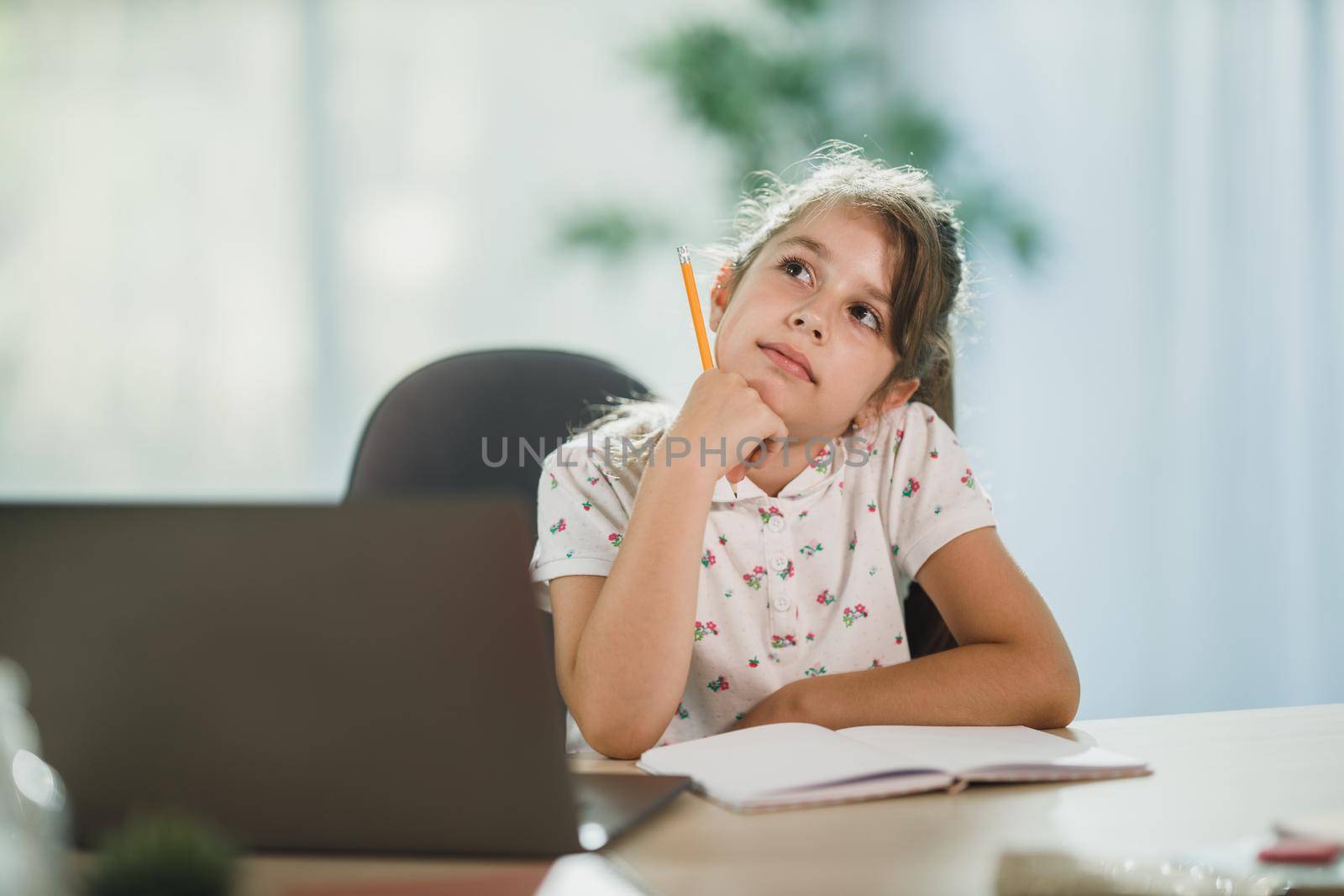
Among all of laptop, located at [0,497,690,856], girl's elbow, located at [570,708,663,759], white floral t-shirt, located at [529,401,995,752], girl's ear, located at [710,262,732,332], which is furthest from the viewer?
girl's ear, located at [710,262,732,332]

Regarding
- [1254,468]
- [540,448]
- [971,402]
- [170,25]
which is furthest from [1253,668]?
[170,25]

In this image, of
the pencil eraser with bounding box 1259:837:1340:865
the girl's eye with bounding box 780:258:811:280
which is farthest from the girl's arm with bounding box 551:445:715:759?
the pencil eraser with bounding box 1259:837:1340:865

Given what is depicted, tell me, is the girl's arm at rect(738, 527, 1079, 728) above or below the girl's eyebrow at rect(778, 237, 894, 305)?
below

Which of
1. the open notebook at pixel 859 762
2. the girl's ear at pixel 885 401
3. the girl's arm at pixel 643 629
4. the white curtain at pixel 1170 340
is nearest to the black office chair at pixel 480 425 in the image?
the girl's ear at pixel 885 401

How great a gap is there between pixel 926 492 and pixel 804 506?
135 mm

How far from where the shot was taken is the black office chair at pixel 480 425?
1.30 m

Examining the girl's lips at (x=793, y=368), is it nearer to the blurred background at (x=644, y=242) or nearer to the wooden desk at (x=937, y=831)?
the wooden desk at (x=937, y=831)

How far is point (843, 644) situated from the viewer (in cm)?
122

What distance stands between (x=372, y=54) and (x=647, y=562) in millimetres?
2349

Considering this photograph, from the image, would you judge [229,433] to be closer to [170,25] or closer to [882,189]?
[170,25]

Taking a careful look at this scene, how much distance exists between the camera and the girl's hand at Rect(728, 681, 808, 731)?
941 mm

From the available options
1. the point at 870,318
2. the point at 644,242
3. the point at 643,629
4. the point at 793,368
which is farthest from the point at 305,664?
the point at 644,242

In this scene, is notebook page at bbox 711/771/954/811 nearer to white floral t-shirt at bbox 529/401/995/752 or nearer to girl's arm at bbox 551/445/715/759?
girl's arm at bbox 551/445/715/759

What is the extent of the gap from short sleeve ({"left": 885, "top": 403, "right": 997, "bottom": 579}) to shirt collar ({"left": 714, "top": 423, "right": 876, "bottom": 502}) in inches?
2.0
